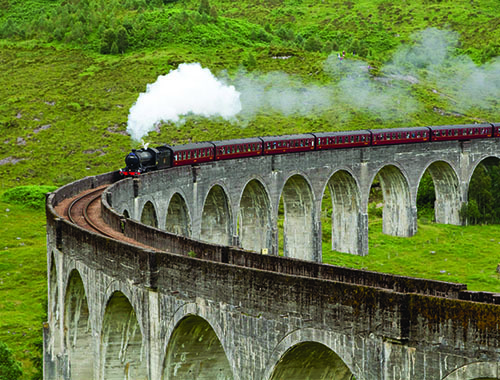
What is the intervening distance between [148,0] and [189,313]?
11443 cm

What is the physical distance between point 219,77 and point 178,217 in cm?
4692

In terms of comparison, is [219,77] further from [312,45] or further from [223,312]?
[223,312]

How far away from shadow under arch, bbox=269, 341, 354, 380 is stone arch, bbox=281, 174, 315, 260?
36451 millimetres

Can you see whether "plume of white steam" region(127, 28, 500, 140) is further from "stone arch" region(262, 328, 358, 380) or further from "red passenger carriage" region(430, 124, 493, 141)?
"stone arch" region(262, 328, 358, 380)

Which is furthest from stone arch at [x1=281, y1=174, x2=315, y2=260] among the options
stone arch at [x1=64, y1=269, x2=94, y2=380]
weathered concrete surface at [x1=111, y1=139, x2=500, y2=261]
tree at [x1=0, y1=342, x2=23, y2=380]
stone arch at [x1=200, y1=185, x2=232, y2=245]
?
tree at [x1=0, y1=342, x2=23, y2=380]

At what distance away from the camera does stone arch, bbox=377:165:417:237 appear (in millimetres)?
66188

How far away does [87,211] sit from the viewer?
39.1 meters

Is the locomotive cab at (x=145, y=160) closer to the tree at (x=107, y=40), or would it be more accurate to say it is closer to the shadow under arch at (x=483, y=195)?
the shadow under arch at (x=483, y=195)

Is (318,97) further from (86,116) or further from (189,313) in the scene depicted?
(189,313)

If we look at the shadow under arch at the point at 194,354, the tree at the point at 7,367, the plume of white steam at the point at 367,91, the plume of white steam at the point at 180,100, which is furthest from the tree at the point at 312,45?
the shadow under arch at the point at 194,354

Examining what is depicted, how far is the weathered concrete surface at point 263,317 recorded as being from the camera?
18.2 m

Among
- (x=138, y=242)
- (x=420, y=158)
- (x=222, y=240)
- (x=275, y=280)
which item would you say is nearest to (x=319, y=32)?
(x=420, y=158)

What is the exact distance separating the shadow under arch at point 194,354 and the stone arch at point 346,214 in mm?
36127

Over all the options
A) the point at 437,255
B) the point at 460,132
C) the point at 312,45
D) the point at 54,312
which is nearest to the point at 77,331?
the point at 54,312
